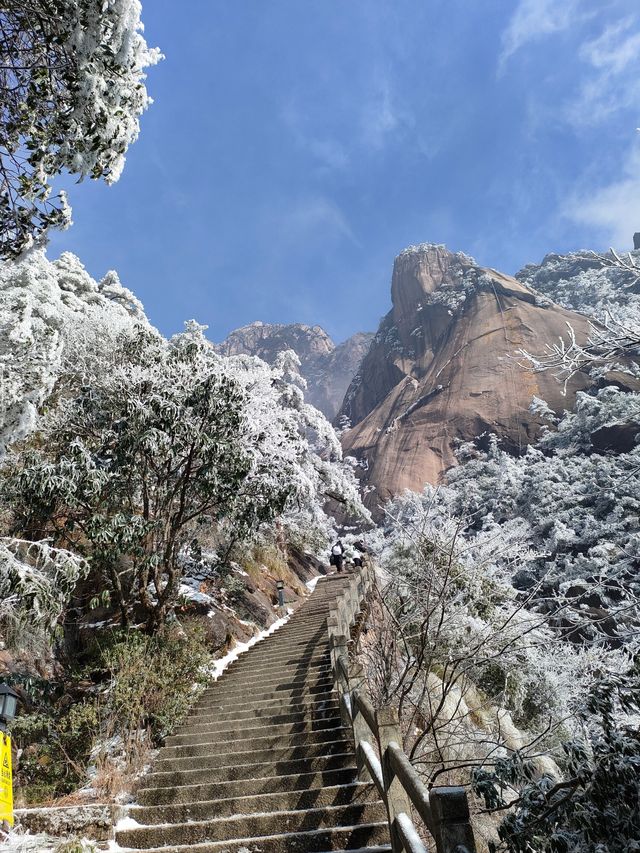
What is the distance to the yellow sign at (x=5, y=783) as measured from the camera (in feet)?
10.8

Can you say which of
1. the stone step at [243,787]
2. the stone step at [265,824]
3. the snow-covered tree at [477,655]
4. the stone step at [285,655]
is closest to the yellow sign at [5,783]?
the stone step at [265,824]

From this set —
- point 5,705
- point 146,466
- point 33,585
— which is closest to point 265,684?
point 146,466

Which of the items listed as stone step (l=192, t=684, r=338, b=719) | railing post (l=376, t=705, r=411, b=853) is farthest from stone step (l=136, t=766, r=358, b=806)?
stone step (l=192, t=684, r=338, b=719)

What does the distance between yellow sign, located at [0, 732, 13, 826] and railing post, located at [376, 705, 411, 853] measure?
2.55m

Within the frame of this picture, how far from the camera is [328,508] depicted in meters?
53.8

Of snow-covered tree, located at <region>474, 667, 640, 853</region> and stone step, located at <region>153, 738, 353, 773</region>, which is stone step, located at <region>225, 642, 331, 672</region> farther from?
snow-covered tree, located at <region>474, 667, 640, 853</region>

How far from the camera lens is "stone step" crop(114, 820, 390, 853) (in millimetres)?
4000

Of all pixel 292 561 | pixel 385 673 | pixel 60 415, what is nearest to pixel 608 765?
pixel 385 673

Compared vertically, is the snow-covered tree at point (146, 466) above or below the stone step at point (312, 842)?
above

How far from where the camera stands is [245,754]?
5.91 m

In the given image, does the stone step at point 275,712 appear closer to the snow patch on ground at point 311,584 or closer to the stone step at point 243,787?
the stone step at point 243,787

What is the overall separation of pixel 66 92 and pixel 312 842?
285 inches

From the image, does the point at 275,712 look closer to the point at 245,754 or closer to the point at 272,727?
the point at 272,727

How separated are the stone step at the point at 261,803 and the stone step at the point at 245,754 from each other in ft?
2.60
